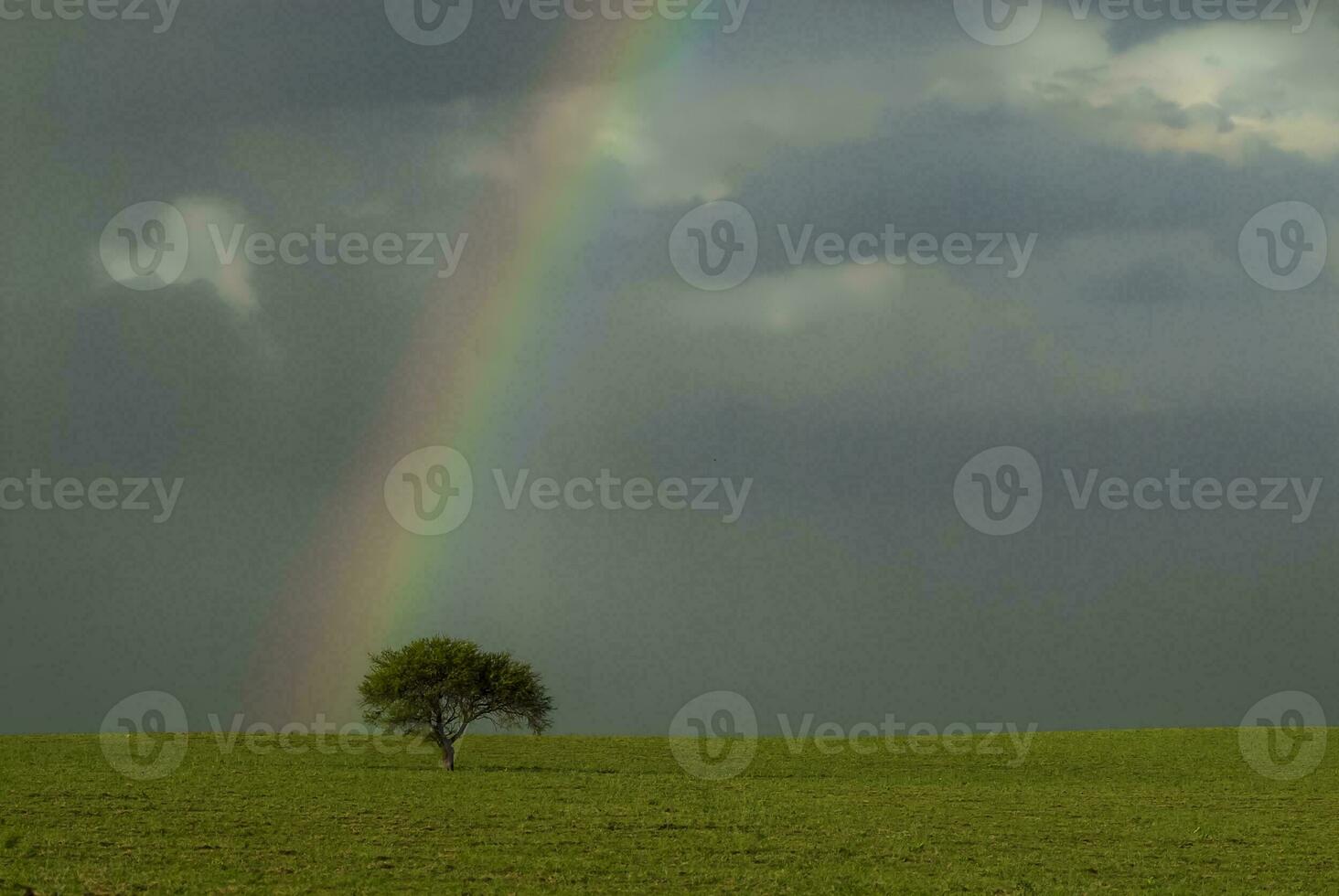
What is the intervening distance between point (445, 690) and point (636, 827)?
2691 centimetres

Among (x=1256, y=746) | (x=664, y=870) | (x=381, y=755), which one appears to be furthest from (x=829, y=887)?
(x=1256, y=746)

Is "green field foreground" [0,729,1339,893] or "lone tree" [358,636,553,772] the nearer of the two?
"green field foreground" [0,729,1339,893]

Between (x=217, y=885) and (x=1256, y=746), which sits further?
(x=1256, y=746)

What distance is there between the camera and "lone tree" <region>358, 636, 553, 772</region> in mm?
73062

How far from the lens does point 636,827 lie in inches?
1922

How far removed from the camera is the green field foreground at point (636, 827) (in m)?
38.8

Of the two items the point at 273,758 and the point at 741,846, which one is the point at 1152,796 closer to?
the point at 741,846

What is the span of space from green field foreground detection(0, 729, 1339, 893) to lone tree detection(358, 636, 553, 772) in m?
2.69

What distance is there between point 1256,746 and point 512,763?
55192 millimetres

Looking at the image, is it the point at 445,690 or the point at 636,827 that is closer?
the point at 636,827

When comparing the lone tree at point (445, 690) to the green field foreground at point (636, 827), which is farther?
the lone tree at point (445, 690)

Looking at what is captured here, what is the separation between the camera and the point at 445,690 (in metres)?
73.1

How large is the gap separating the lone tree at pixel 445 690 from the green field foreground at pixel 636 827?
106 inches

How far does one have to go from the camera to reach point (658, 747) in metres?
91.9
